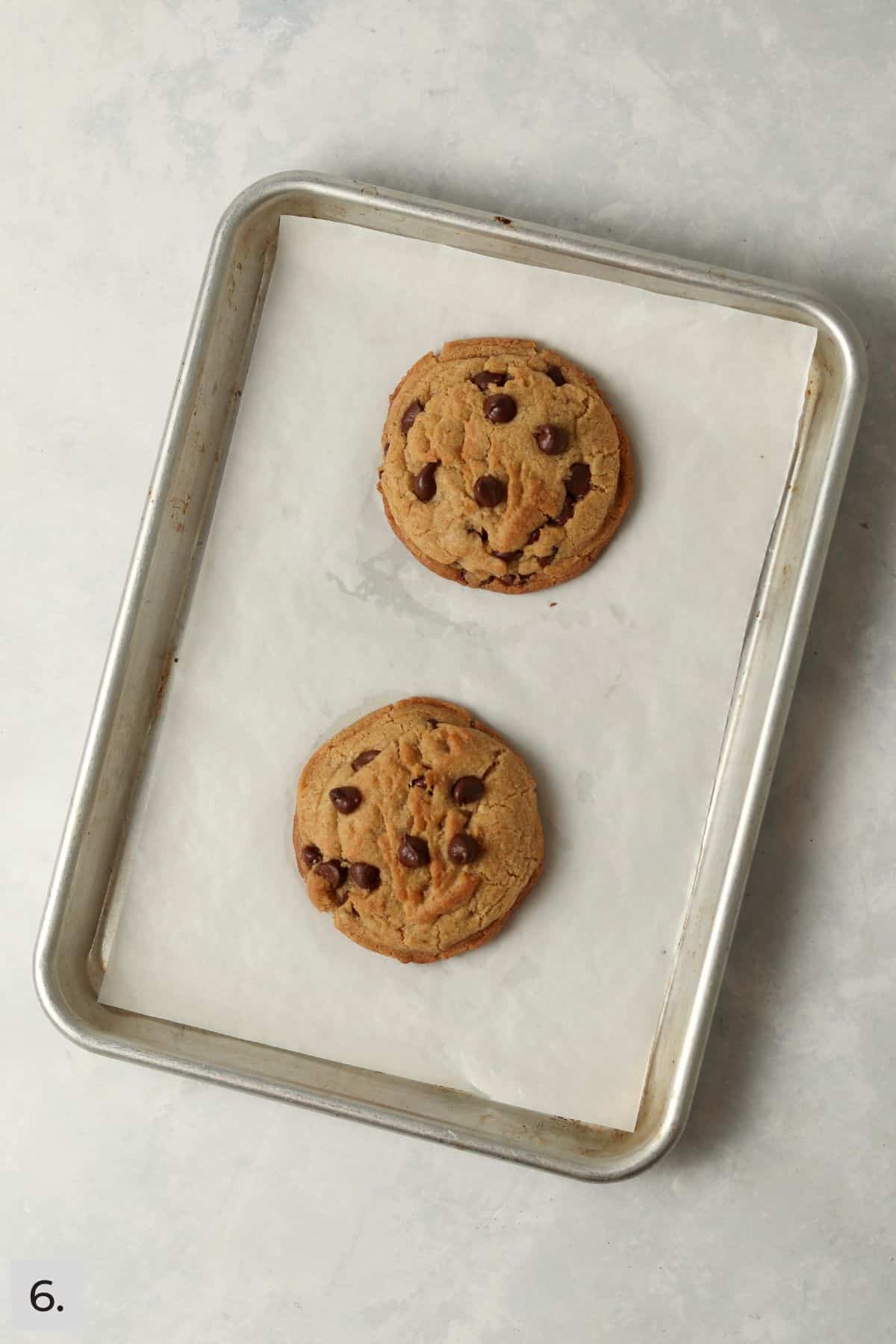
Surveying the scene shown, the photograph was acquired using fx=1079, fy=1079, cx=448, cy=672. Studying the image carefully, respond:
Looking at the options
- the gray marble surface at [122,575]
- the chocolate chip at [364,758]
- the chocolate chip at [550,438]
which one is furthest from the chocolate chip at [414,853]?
the chocolate chip at [550,438]

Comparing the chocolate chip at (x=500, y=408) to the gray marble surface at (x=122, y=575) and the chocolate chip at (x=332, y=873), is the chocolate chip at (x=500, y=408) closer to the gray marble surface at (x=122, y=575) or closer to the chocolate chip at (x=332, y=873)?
the gray marble surface at (x=122, y=575)

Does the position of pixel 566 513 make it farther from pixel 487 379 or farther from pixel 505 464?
pixel 487 379

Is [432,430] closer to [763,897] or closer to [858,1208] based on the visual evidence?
[763,897]

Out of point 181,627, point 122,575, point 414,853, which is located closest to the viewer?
point 414,853

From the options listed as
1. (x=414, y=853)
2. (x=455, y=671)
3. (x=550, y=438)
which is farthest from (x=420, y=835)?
(x=550, y=438)

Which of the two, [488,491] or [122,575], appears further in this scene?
[122,575]

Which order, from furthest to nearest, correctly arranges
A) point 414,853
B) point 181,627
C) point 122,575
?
point 122,575 → point 181,627 → point 414,853

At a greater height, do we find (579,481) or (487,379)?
(487,379)
